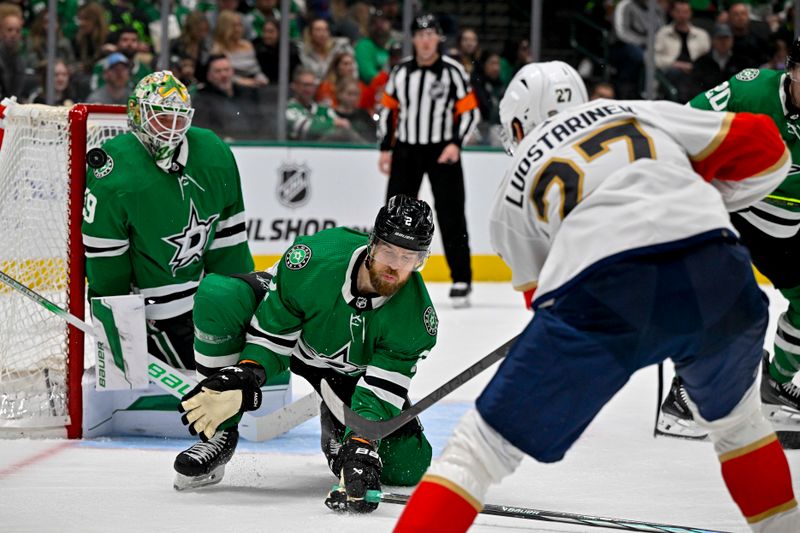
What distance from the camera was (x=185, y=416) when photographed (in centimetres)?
273

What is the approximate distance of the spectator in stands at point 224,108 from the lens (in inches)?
266

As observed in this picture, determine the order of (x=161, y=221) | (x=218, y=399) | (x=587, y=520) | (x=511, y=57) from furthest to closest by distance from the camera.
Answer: (x=511, y=57)
(x=161, y=221)
(x=218, y=399)
(x=587, y=520)

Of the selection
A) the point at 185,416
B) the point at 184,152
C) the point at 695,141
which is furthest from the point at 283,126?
the point at 695,141

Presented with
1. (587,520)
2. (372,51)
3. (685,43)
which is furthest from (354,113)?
(587,520)

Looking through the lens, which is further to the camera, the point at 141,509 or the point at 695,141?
the point at 141,509

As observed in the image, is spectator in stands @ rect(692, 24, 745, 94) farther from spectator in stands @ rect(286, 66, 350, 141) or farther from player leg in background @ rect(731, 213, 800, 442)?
player leg in background @ rect(731, 213, 800, 442)

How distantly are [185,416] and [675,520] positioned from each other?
1068 mm

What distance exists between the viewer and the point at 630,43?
7.21 meters

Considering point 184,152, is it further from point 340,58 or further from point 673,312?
point 340,58

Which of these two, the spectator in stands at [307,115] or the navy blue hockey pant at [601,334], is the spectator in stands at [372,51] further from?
the navy blue hockey pant at [601,334]

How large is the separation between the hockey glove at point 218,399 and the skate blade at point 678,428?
136cm

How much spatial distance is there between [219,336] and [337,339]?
28cm

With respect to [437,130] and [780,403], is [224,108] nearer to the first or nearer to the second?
[437,130]

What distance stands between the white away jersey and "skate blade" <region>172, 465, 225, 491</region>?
1091 millimetres
